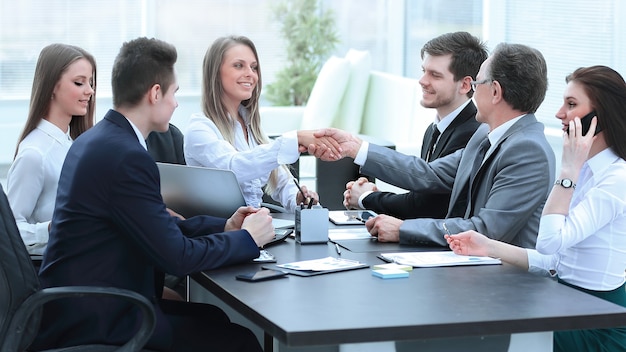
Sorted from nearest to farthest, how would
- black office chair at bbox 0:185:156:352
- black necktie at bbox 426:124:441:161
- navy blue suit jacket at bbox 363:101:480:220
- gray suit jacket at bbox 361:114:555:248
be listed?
black office chair at bbox 0:185:156:352 → gray suit jacket at bbox 361:114:555:248 → navy blue suit jacket at bbox 363:101:480:220 → black necktie at bbox 426:124:441:161

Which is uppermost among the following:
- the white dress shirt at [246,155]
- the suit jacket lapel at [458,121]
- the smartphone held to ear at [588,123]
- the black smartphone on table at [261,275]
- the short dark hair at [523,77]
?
the short dark hair at [523,77]

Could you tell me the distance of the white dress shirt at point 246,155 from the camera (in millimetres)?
3572

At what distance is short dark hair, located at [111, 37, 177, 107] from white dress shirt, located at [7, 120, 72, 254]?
64cm

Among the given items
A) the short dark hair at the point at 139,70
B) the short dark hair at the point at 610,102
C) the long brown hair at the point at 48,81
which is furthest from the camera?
the long brown hair at the point at 48,81

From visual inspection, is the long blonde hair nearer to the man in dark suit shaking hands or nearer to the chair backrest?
the man in dark suit shaking hands

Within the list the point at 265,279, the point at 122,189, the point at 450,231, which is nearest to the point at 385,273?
the point at 265,279

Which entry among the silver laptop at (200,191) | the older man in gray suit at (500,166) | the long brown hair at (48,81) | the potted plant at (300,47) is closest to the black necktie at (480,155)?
the older man in gray suit at (500,166)

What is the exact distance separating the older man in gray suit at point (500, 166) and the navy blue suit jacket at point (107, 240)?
2.69 feet

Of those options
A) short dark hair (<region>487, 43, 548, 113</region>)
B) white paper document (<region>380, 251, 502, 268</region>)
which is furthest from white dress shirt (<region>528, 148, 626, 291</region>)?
short dark hair (<region>487, 43, 548, 113</region>)

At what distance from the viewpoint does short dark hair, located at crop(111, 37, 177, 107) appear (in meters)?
2.66

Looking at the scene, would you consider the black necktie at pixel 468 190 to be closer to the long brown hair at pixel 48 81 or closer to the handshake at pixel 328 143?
the handshake at pixel 328 143

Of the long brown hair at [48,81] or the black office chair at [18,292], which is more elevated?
the long brown hair at [48,81]

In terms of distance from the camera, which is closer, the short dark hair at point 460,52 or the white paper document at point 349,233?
the white paper document at point 349,233

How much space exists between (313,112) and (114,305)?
517 centimetres
